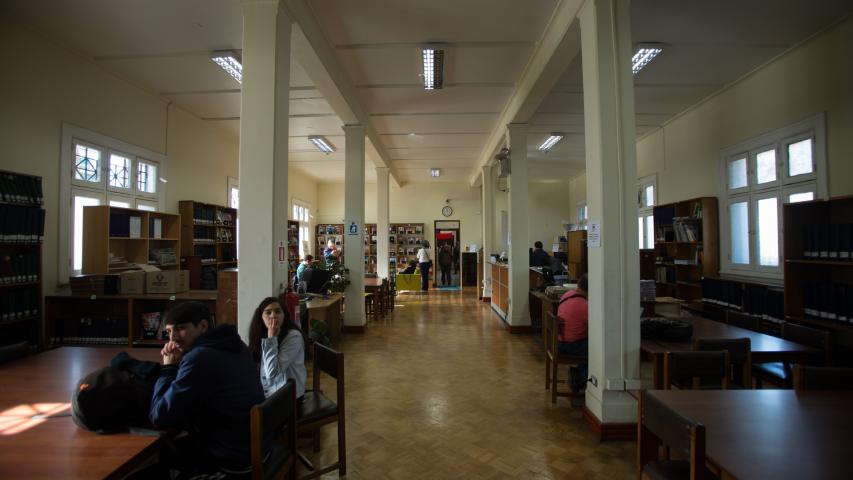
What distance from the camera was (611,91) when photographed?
3.01m

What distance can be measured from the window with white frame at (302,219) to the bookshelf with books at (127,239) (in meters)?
5.28

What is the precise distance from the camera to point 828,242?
375 centimetres

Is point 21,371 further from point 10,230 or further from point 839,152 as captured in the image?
point 839,152

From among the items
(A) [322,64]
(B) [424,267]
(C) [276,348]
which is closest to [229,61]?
(A) [322,64]

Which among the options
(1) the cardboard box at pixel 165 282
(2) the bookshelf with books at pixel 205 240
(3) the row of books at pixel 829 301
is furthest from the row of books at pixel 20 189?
(3) the row of books at pixel 829 301

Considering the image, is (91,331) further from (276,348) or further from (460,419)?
(460,419)

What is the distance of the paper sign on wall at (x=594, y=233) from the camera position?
3.04 meters

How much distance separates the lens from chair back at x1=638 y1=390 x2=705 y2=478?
1333 mm

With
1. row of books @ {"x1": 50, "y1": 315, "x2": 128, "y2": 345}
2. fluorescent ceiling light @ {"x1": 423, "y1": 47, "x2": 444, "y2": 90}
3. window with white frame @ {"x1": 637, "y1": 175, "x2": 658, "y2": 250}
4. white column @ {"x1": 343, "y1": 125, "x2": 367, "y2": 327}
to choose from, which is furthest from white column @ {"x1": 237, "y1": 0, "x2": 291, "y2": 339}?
window with white frame @ {"x1": 637, "y1": 175, "x2": 658, "y2": 250}

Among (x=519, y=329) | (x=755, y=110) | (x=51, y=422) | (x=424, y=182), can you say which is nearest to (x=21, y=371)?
(x=51, y=422)

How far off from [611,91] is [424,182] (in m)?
10.8

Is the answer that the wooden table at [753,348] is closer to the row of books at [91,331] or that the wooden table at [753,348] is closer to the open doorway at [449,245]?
the row of books at [91,331]

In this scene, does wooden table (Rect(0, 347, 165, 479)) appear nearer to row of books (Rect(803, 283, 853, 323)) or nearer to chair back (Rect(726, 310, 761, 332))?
chair back (Rect(726, 310, 761, 332))

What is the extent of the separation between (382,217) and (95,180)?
576cm
